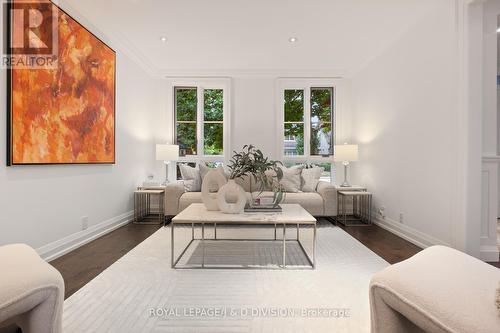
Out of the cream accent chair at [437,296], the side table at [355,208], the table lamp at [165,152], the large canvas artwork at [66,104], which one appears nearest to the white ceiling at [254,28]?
the large canvas artwork at [66,104]

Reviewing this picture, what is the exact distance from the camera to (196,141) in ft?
18.1

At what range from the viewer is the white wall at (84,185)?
7.57 feet

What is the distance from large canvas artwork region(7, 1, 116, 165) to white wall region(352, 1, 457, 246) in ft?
12.5

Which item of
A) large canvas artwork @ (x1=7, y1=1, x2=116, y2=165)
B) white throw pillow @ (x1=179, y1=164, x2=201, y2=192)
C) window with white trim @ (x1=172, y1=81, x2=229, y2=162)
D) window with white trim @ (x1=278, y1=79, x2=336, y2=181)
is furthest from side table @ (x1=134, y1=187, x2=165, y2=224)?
window with white trim @ (x1=278, y1=79, x2=336, y2=181)

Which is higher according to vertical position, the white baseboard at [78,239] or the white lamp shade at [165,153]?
the white lamp shade at [165,153]

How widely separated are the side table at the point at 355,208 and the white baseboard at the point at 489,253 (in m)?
1.61

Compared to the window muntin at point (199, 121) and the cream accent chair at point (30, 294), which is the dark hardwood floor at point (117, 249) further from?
the window muntin at point (199, 121)

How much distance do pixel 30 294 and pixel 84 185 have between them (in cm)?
242

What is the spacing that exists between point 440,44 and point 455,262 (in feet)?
8.66

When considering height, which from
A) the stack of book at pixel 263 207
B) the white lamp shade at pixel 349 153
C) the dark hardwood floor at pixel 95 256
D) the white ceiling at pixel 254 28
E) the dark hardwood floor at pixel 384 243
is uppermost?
the white ceiling at pixel 254 28

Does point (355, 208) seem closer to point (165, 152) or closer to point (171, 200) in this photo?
point (171, 200)

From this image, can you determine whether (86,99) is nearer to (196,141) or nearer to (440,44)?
(196,141)

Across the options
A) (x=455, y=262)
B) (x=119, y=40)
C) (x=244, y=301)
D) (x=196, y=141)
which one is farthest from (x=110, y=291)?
(x=196, y=141)

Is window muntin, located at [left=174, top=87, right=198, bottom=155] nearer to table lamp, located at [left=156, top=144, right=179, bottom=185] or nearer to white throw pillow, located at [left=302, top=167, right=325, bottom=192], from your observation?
table lamp, located at [left=156, top=144, right=179, bottom=185]
